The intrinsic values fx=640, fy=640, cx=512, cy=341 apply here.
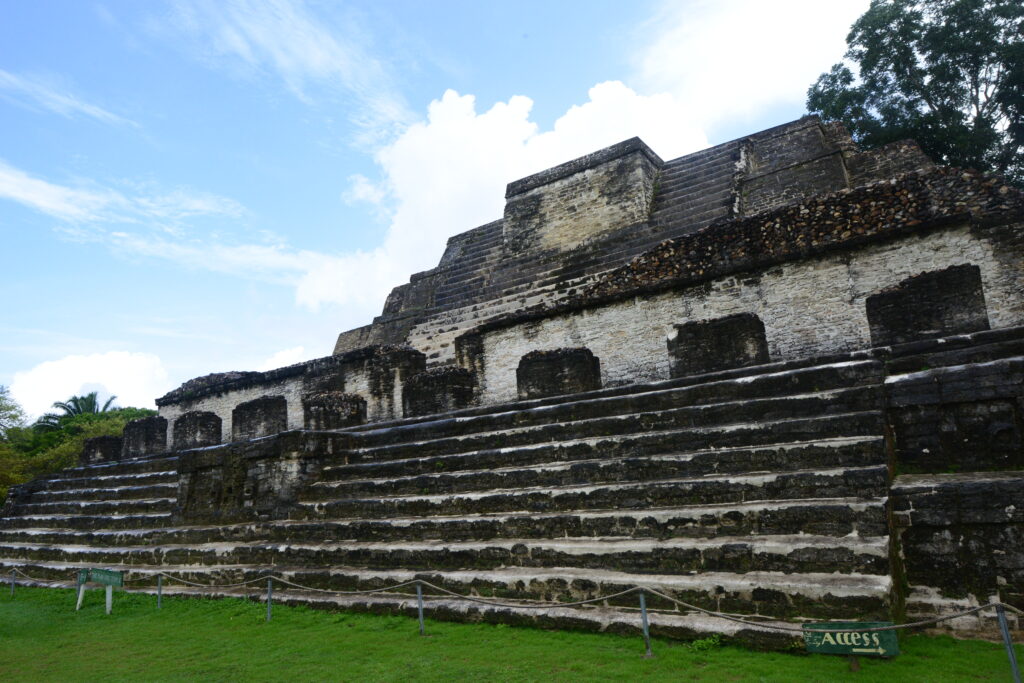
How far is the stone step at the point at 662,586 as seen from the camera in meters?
3.51

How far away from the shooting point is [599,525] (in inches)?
191

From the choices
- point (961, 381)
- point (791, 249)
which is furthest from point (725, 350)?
point (961, 381)

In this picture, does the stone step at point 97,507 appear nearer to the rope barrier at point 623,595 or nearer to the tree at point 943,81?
the rope barrier at point 623,595

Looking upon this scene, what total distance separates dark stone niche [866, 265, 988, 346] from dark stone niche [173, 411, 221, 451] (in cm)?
1165

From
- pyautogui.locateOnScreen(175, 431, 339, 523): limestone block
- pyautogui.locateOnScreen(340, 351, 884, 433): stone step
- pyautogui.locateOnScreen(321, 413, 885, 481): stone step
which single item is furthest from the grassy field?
pyautogui.locateOnScreen(340, 351, 884, 433): stone step

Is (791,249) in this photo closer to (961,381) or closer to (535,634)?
(961,381)

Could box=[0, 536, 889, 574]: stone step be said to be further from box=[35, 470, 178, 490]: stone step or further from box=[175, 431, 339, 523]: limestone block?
box=[35, 470, 178, 490]: stone step

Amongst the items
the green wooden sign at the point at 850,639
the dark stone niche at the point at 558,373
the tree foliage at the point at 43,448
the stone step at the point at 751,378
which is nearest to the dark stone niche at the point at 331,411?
the stone step at the point at 751,378

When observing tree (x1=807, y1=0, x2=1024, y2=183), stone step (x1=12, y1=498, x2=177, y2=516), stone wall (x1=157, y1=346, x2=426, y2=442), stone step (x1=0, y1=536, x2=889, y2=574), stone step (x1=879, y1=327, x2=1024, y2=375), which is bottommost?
stone step (x1=0, y1=536, x2=889, y2=574)

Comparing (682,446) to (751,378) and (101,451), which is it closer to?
(751,378)

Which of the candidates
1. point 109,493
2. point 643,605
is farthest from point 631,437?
point 109,493

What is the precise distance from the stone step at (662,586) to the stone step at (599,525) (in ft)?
1.08

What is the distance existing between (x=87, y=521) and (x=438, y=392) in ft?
18.2

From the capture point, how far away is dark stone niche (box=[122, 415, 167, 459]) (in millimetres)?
13523
